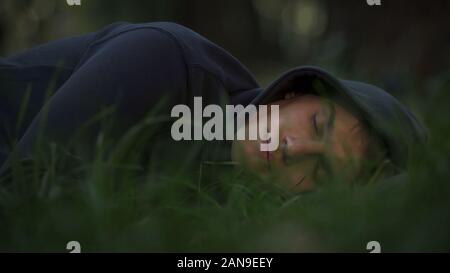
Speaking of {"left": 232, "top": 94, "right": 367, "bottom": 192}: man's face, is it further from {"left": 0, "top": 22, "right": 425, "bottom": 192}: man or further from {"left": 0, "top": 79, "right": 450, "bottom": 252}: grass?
{"left": 0, "top": 79, "right": 450, "bottom": 252}: grass

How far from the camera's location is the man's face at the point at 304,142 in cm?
184

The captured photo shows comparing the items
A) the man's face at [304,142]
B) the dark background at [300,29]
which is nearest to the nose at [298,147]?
the man's face at [304,142]

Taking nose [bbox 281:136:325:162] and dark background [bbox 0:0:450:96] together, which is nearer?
nose [bbox 281:136:325:162]

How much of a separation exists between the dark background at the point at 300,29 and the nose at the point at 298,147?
1.34 metres

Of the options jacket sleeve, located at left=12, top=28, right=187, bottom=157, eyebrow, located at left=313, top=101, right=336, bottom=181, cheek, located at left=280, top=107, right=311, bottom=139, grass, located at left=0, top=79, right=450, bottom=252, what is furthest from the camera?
cheek, located at left=280, top=107, right=311, bottom=139

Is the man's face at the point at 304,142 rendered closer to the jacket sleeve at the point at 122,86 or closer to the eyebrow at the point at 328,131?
the eyebrow at the point at 328,131

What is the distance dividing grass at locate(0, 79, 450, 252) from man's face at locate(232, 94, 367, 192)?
21cm

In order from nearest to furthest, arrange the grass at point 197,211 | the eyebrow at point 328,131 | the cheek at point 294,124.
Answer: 1. the grass at point 197,211
2. the eyebrow at point 328,131
3. the cheek at point 294,124

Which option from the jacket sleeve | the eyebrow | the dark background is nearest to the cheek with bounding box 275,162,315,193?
the eyebrow

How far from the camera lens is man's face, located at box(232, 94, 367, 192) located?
72.4 inches

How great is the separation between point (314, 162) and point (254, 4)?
22.8 feet

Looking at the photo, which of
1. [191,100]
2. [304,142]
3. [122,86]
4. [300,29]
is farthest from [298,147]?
[300,29]

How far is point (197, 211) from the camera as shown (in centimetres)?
148
